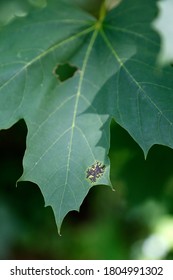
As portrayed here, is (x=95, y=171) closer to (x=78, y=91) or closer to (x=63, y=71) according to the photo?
(x=78, y=91)

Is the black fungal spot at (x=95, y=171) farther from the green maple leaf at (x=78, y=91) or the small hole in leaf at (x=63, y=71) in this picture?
the small hole in leaf at (x=63, y=71)

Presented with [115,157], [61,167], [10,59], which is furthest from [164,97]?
[115,157]

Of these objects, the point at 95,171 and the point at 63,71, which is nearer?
the point at 95,171

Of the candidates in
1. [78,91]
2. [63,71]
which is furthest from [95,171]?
[63,71]

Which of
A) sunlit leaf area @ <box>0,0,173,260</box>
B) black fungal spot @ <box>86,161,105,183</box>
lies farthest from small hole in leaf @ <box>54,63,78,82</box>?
black fungal spot @ <box>86,161,105,183</box>

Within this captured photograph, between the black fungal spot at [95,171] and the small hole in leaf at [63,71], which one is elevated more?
the small hole in leaf at [63,71]

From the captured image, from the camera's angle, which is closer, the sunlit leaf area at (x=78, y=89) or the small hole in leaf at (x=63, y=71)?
the sunlit leaf area at (x=78, y=89)

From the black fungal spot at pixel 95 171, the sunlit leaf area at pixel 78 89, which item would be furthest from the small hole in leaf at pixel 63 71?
the black fungal spot at pixel 95 171

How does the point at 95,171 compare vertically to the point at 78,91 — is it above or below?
below
